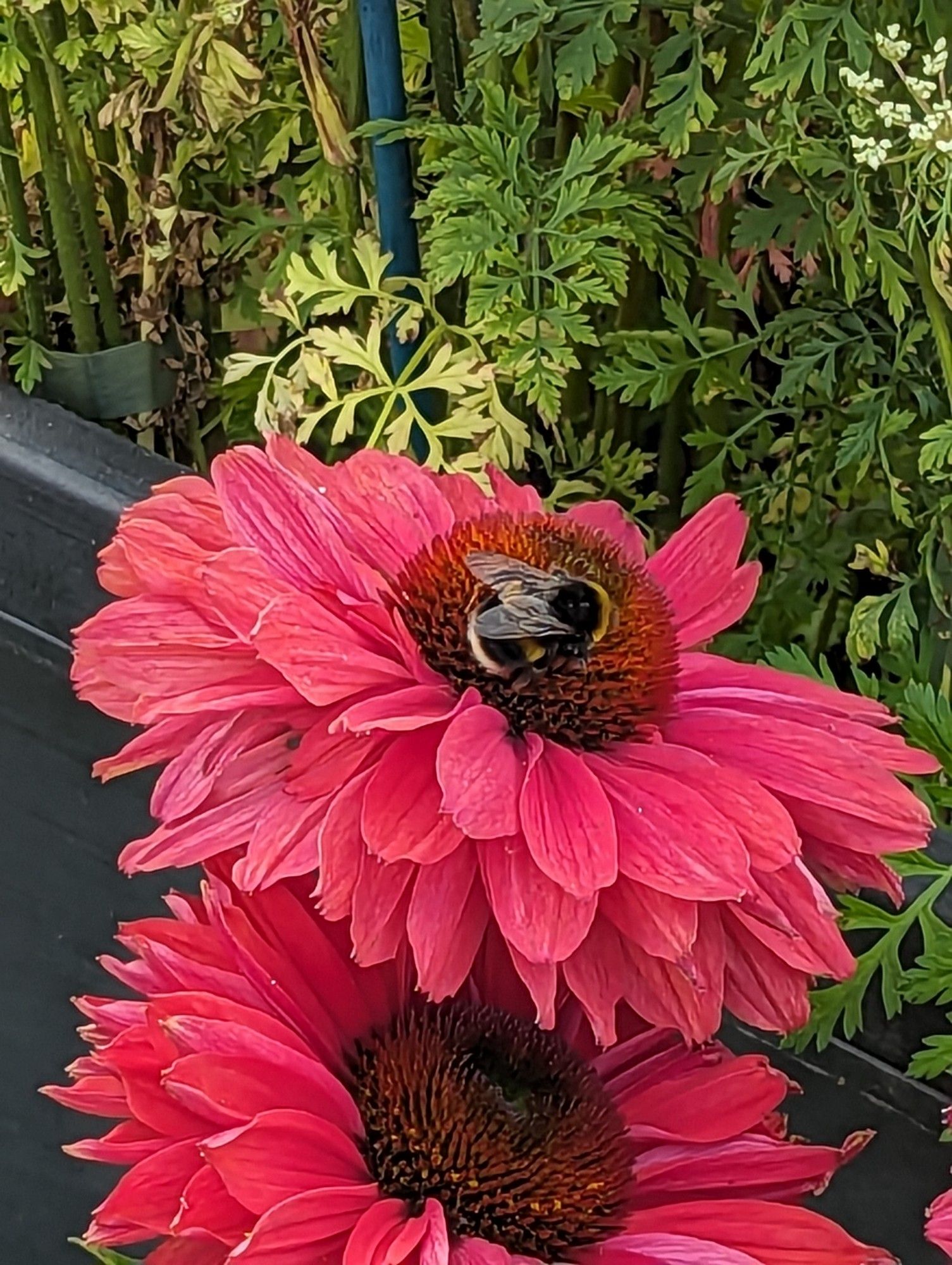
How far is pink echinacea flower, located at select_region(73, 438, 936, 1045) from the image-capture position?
0.25m

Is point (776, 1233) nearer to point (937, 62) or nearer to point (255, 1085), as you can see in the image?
point (255, 1085)

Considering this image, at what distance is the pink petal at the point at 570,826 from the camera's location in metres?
0.25

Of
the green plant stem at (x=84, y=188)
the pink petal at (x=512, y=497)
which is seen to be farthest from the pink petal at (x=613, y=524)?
the green plant stem at (x=84, y=188)

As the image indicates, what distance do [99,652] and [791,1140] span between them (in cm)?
18

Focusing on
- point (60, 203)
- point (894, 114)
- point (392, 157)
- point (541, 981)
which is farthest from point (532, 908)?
point (60, 203)

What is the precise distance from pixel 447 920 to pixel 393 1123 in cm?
6

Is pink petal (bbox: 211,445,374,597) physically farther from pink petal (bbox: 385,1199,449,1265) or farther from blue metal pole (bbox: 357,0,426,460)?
blue metal pole (bbox: 357,0,426,460)

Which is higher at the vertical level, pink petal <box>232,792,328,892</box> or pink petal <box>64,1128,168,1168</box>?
pink petal <box>232,792,328,892</box>

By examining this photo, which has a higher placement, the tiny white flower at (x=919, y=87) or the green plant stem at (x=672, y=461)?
the tiny white flower at (x=919, y=87)

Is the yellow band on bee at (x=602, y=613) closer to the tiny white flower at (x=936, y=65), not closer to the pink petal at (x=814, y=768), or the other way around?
the pink petal at (x=814, y=768)

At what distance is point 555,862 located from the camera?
249 millimetres

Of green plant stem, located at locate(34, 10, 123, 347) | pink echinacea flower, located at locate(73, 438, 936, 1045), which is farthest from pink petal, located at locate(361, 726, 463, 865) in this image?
green plant stem, located at locate(34, 10, 123, 347)

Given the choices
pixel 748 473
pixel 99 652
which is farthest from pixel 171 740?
pixel 748 473

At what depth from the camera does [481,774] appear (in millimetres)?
260
